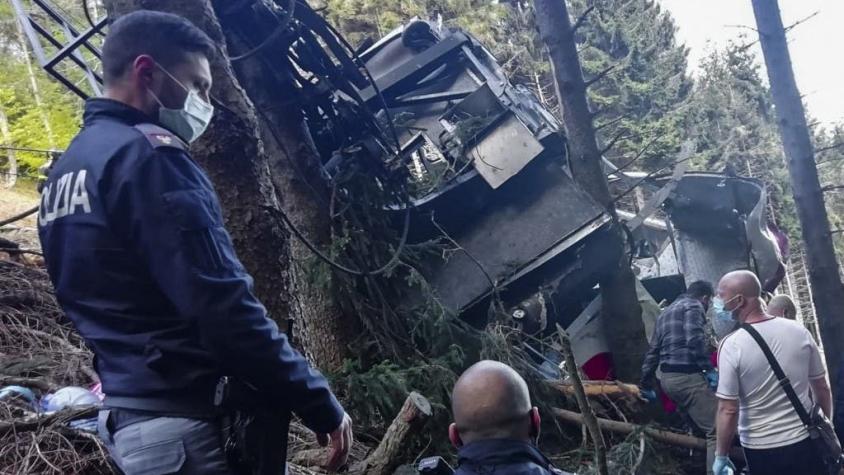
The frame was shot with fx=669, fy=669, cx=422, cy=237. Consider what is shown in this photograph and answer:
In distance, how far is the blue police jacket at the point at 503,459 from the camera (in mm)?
1833

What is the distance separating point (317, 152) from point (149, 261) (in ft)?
13.8

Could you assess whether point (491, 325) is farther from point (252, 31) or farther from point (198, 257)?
point (198, 257)

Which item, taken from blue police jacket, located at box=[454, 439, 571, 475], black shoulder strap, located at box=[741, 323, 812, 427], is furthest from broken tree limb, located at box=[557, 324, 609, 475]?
black shoulder strap, located at box=[741, 323, 812, 427]

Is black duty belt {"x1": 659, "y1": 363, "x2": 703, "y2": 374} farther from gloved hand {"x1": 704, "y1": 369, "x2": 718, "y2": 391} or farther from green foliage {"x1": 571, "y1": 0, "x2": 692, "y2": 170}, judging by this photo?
green foliage {"x1": 571, "y1": 0, "x2": 692, "y2": 170}

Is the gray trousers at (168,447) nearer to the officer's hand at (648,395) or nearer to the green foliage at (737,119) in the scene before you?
the officer's hand at (648,395)

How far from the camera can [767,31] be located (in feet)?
23.3

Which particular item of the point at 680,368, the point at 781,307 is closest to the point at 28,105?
the point at 680,368

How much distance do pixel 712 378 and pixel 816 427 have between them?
2.02 meters

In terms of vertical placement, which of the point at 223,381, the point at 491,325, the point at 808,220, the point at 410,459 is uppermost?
the point at 223,381

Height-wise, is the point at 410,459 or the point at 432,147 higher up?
the point at 432,147

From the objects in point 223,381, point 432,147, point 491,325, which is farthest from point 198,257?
point 432,147

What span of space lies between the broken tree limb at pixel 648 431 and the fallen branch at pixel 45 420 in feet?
13.0

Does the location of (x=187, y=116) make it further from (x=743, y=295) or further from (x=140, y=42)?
(x=743, y=295)

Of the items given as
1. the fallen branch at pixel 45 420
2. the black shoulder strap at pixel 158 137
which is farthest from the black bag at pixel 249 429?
the fallen branch at pixel 45 420
